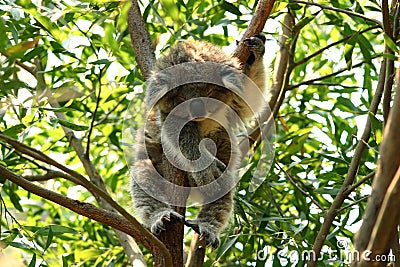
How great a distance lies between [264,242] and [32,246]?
4.45 ft

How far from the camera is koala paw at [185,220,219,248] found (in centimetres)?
369

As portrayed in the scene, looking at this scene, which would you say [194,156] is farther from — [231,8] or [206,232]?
[231,8]

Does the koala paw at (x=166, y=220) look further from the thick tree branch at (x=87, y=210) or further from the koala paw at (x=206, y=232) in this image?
the thick tree branch at (x=87, y=210)

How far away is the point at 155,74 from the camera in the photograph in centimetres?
388

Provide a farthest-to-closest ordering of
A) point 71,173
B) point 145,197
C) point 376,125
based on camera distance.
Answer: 1. point 145,197
2. point 376,125
3. point 71,173

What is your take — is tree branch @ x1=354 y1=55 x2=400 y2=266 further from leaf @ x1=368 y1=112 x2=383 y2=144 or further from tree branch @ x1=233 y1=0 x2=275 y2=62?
tree branch @ x1=233 y1=0 x2=275 y2=62

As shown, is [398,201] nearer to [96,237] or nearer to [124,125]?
[124,125]

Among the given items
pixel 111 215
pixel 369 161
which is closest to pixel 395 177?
pixel 111 215

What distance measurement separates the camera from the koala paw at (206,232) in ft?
12.1

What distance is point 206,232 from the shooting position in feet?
12.2

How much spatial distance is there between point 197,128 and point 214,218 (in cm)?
65

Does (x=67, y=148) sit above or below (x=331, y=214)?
above

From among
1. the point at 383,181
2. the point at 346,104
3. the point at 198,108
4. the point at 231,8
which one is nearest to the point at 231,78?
the point at 198,108

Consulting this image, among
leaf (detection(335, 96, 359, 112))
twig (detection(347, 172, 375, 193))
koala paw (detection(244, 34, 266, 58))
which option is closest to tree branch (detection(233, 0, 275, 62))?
koala paw (detection(244, 34, 266, 58))
